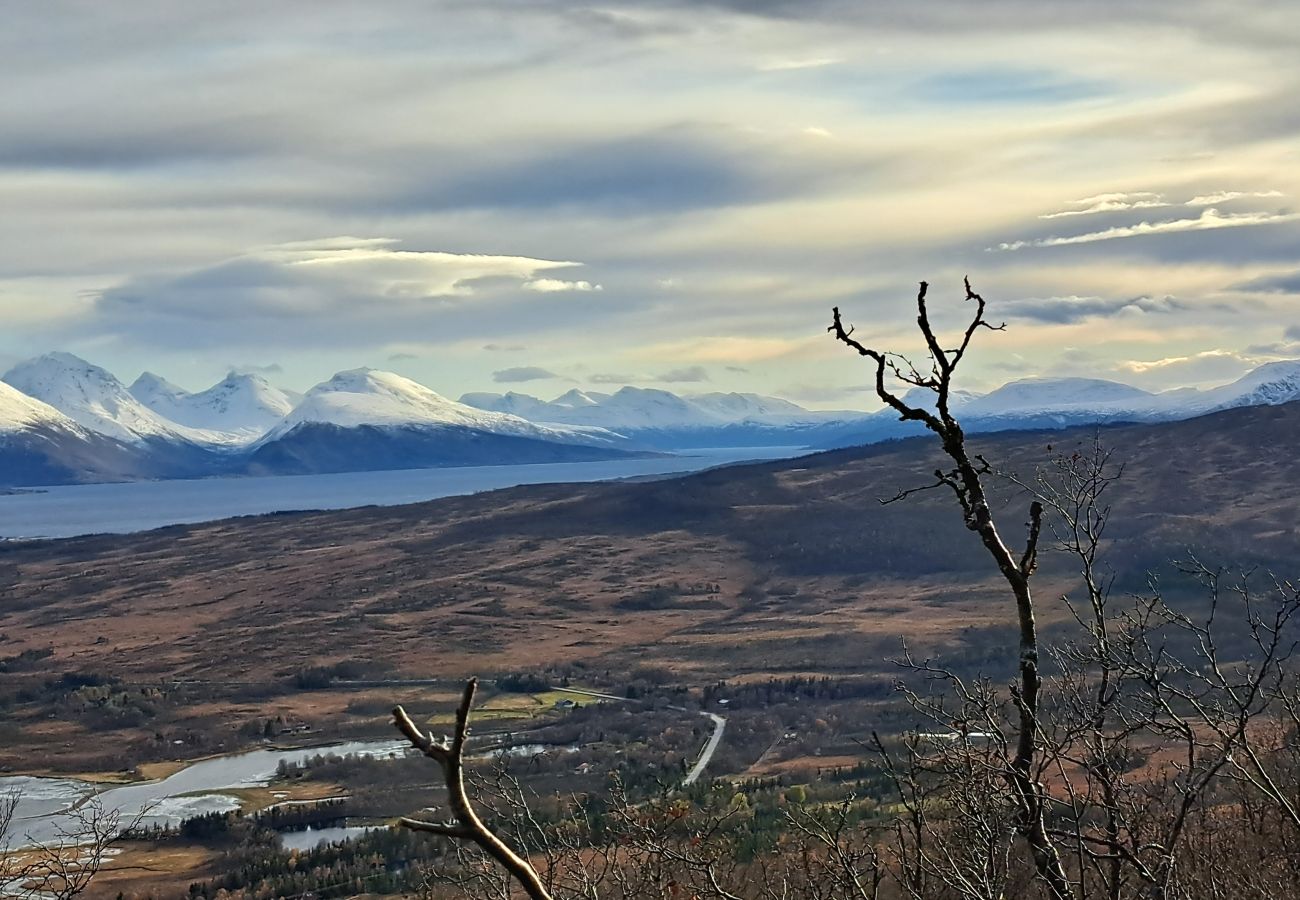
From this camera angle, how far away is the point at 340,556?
110938 millimetres

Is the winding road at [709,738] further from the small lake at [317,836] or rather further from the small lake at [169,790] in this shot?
the small lake at [169,790]

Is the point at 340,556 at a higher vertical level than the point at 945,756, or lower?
lower

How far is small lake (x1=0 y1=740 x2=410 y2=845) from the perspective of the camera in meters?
38.8

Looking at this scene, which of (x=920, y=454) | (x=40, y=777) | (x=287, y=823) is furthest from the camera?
(x=920, y=454)

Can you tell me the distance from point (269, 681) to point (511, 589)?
25973mm

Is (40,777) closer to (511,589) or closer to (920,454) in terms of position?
(511,589)

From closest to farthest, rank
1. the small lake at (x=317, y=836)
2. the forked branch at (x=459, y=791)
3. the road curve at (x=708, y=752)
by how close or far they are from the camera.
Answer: the forked branch at (x=459, y=791)
the small lake at (x=317, y=836)
the road curve at (x=708, y=752)

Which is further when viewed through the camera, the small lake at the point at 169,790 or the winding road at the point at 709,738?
the winding road at the point at 709,738

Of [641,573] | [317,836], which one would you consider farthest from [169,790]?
[641,573]

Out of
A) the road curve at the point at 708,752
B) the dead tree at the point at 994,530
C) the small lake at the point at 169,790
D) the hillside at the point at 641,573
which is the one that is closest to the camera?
the dead tree at the point at 994,530

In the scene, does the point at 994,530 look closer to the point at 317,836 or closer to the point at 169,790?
the point at 317,836

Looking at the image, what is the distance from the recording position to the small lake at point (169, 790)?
1526 inches

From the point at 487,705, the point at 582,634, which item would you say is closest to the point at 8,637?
the point at 582,634

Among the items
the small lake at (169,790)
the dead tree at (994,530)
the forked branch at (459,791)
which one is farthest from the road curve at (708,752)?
the forked branch at (459,791)
